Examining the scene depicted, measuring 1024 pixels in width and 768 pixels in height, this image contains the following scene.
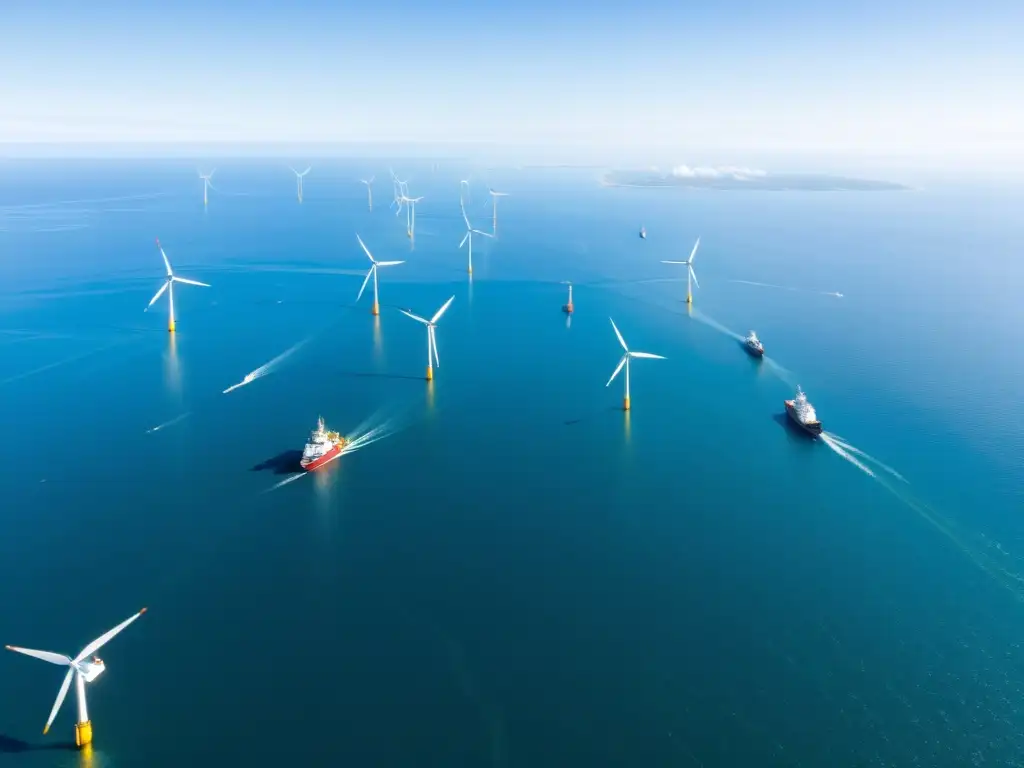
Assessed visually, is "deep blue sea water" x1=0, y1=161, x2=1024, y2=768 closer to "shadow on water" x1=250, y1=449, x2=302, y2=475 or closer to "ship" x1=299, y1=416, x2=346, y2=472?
"shadow on water" x1=250, y1=449, x2=302, y2=475

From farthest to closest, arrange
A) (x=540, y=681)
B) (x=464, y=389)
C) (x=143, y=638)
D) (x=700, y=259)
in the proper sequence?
(x=700, y=259) → (x=464, y=389) → (x=143, y=638) → (x=540, y=681)

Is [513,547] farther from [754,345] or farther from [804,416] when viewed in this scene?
[754,345]

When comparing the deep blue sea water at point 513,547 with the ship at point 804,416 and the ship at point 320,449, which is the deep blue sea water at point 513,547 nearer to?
the ship at point 320,449

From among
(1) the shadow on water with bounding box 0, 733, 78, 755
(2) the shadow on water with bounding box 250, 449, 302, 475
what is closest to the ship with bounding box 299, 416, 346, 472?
(2) the shadow on water with bounding box 250, 449, 302, 475

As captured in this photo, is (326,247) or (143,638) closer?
(143,638)

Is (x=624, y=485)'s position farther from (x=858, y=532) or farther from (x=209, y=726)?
(x=209, y=726)

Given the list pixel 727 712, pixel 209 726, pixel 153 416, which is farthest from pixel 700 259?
pixel 209 726

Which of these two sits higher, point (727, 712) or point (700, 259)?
point (700, 259)
